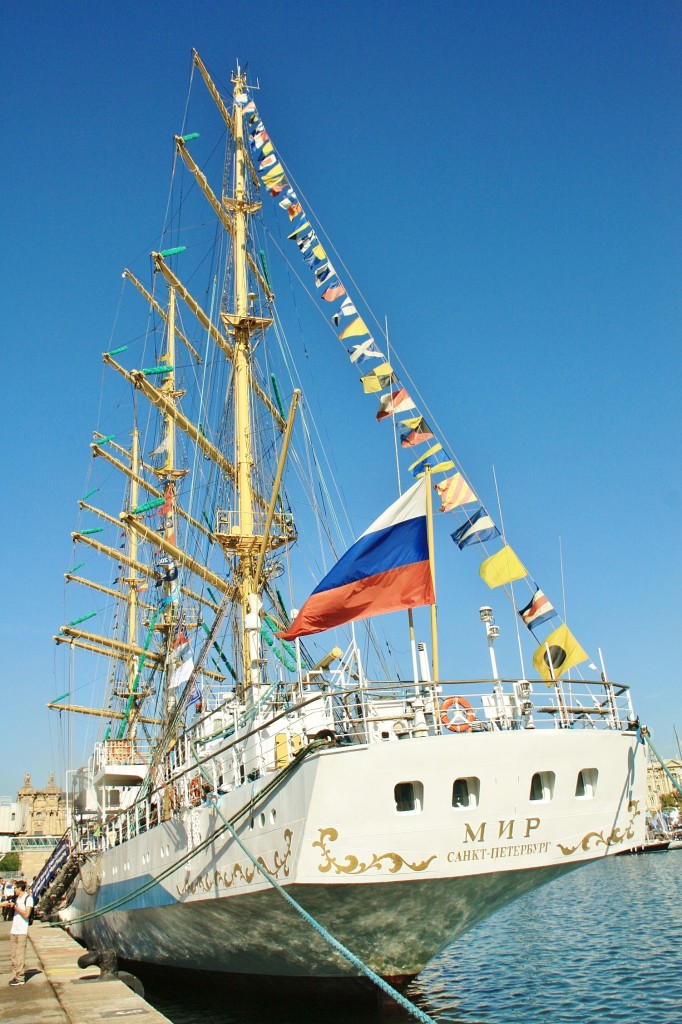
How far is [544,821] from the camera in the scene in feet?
40.9

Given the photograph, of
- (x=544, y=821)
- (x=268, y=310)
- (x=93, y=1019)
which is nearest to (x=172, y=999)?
(x=93, y=1019)

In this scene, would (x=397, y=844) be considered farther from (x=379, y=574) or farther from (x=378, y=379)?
(x=378, y=379)

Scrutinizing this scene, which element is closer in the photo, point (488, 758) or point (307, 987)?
point (488, 758)

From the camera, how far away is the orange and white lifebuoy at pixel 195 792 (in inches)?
597

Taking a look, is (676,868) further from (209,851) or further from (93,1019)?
(93,1019)

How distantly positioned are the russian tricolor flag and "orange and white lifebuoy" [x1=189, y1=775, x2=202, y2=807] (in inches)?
153

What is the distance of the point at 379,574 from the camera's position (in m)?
14.0

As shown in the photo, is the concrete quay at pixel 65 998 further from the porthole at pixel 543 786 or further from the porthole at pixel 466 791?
the porthole at pixel 543 786

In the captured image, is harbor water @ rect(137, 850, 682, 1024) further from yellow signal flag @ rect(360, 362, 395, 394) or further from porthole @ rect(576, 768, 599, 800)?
yellow signal flag @ rect(360, 362, 395, 394)

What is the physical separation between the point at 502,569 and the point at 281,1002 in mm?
9083

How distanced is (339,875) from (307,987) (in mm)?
4207

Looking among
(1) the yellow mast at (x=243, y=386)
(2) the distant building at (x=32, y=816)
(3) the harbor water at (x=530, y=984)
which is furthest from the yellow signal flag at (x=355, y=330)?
(2) the distant building at (x=32, y=816)

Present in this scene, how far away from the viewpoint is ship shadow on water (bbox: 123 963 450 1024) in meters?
13.4

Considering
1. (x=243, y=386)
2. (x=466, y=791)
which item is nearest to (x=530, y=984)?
(x=466, y=791)
